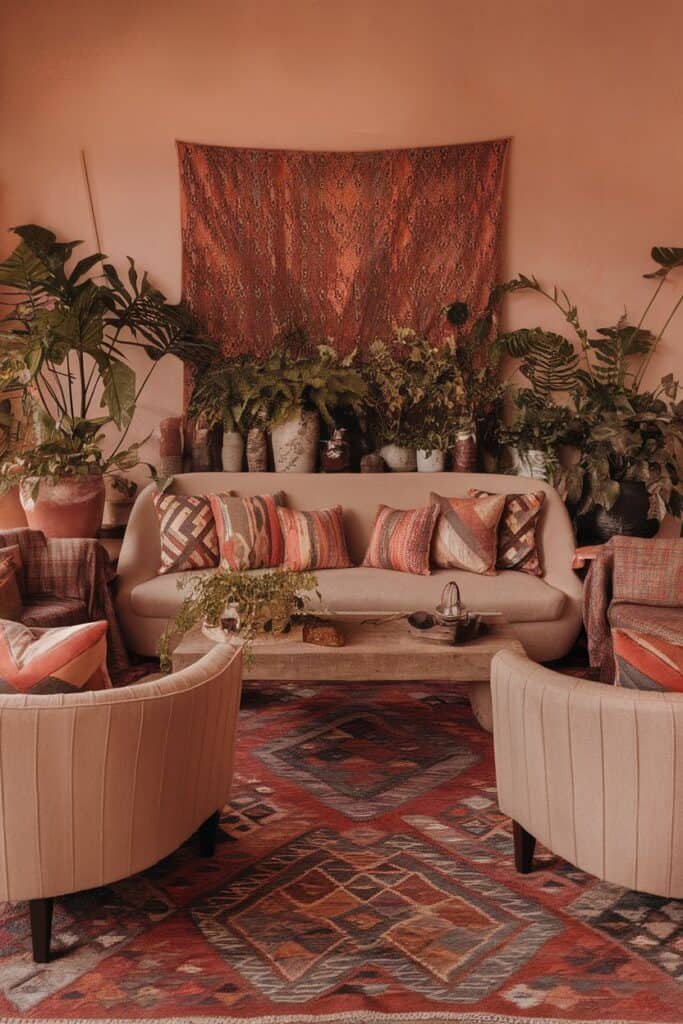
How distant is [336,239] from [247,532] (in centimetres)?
180

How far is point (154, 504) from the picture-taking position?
4590 millimetres

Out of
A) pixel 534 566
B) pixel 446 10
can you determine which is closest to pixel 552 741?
pixel 534 566

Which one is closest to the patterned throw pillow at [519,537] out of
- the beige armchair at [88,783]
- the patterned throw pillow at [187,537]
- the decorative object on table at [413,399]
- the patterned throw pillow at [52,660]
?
the decorative object on table at [413,399]

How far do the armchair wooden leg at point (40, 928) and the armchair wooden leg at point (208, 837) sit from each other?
0.56 metres

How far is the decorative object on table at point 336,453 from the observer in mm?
4969

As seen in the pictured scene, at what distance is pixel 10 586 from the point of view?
3.69 m

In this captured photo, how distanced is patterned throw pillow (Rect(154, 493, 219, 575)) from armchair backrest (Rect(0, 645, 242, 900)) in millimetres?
2128

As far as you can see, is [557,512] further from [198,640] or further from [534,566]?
[198,640]

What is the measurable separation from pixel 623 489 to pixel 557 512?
426 mm

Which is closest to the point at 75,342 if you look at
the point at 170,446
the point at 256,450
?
the point at 170,446

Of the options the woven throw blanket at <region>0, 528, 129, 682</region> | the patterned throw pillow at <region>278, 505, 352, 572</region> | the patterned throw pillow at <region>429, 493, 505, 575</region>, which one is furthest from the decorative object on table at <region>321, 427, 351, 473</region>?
the woven throw blanket at <region>0, 528, 129, 682</region>

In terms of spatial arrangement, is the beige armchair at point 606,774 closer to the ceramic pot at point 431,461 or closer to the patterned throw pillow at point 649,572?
the patterned throw pillow at point 649,572

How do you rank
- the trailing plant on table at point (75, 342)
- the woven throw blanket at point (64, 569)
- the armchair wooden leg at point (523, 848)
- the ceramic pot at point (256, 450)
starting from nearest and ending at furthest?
1. the armchair wooden leg at point (523, 848)
2. the woven throw blanket at point (64, 569)
3. the trailing plant on table at point (75, 342)
4. the ceramic pot at point (256, 450)

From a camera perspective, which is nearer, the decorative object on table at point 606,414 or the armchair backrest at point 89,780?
the armchair backrest at point 89,780
